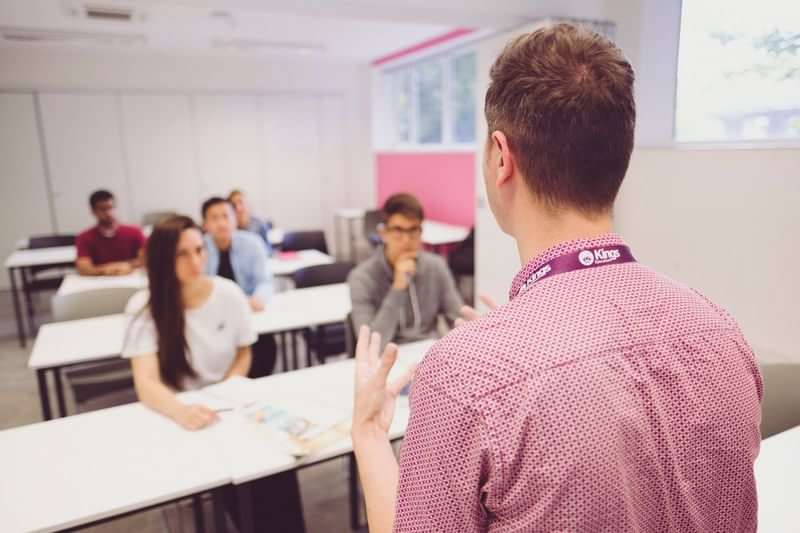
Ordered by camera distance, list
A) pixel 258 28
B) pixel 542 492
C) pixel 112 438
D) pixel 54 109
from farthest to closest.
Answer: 1. pixel 54 109
2. pixel 258 28
3. pixel 112 438
4. pixel 542 492

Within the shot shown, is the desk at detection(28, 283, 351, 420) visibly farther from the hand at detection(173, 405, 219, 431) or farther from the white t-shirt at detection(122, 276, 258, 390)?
the hand at detection(173, 405, 219, 431)

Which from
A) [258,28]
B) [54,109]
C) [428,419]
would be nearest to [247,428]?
[428,419]

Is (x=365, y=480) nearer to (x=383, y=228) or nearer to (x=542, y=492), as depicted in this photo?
(x=542, y=492)

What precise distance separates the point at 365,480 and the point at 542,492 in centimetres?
39

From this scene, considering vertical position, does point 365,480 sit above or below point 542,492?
below

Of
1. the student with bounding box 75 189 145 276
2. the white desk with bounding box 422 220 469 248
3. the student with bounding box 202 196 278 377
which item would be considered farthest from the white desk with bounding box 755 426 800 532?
the student with bounding box 75 189 145 276

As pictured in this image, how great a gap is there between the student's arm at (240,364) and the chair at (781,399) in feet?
6.40

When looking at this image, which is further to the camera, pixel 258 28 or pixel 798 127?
pixel 258 28

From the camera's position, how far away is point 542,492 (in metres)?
0.61

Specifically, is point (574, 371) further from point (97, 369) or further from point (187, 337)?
point (97, 369)

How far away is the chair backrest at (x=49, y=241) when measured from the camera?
5.60 m

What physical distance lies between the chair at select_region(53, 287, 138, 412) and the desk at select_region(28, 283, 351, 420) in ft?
0.34

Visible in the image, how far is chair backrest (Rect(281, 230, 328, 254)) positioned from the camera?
18.5ft

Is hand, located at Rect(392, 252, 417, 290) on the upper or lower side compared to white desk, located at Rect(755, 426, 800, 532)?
upper
